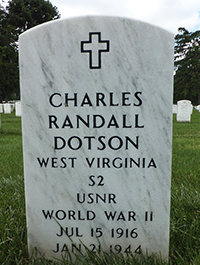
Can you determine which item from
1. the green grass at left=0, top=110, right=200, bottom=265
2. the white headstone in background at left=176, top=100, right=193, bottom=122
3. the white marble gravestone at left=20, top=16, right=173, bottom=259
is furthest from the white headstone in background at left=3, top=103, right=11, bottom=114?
the white marble gravestone at left=20, top=16, right=173, bottom=259

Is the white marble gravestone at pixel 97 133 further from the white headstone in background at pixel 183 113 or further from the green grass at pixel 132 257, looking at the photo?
the white headstone in background at pixel 183 113

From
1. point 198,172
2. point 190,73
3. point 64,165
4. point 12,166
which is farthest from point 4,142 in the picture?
point 190,73

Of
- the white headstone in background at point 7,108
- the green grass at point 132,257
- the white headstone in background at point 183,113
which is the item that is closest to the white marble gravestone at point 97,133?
the green grass at point 132,257

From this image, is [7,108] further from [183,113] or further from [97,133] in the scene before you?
[97,133]

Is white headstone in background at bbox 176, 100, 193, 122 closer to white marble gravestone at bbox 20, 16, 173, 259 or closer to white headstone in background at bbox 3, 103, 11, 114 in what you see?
white marble gravestone at bbox 20, 16, 173, 259

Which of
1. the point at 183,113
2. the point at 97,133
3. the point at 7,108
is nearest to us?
the point at 97,133

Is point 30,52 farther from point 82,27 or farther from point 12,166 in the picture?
point 12,166

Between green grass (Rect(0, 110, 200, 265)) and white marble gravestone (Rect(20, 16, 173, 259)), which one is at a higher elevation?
white marble gravestone (Rect(20, 16, 173, 259))

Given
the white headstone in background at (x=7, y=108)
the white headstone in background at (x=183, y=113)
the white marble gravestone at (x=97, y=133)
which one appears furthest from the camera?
the white headstone in background at (x=7, y=108)

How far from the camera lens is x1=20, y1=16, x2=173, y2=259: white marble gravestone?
1430 millimetres

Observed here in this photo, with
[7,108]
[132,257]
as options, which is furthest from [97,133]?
[7,108]

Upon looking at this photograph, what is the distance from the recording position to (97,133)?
1504 millimetres

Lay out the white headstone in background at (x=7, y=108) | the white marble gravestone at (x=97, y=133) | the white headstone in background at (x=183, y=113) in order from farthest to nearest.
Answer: the white headstone in background at (x=7, y=108), the white headstone in background at (x=183, y=113), the white marble gravestone at (x=97, y=133)

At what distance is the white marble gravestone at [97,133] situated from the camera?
143 centimetres
